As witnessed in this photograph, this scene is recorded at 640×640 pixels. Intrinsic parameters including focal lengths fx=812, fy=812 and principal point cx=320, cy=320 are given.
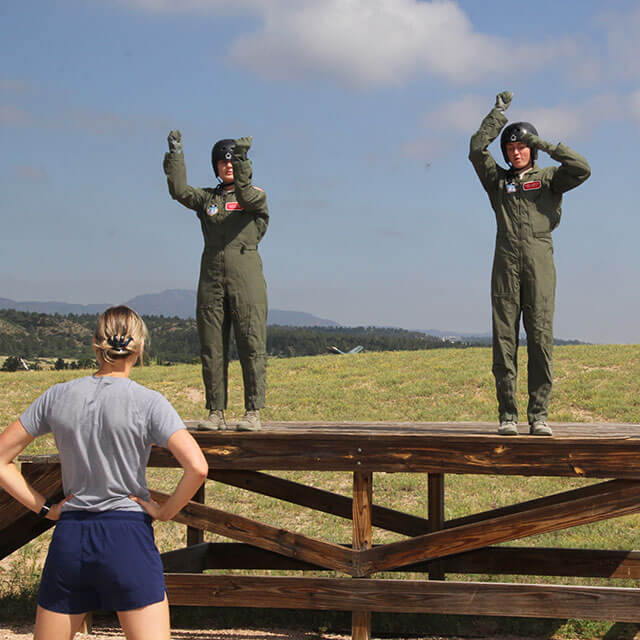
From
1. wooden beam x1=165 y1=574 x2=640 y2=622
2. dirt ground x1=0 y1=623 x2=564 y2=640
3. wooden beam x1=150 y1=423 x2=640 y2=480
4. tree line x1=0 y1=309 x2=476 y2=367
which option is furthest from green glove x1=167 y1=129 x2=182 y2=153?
tree line x1=0 y1=309 x2=476 y2=367

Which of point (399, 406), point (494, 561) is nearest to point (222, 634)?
point (494, 561)

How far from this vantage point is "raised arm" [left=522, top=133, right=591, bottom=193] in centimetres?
609

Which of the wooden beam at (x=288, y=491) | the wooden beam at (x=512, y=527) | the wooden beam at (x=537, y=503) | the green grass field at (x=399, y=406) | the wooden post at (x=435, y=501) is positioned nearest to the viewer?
the wooden beam at (x=512, y=527)

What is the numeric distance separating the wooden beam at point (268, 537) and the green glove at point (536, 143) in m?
3.37

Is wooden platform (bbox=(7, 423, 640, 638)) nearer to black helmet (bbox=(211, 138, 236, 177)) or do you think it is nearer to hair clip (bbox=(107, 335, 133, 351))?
black helmet (bbox=(211, 138, 236, 177))

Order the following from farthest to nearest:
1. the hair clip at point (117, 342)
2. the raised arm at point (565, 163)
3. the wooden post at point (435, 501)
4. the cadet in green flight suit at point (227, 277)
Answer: the wooden post at point (435, 501) → the cadet in green flight suit at point (227, 277) → the raised arm at point (565, 163) → the hair clip at point (117, 342)

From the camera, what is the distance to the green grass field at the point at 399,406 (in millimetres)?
10906

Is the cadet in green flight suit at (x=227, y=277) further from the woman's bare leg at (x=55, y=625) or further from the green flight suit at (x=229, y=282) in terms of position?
the woman's bare leg at (x=55, y=625)

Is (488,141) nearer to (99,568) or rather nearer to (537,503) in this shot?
(537,503)

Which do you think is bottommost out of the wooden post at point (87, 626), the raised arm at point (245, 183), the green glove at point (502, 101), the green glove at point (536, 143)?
the wooden post at point (87, 626)

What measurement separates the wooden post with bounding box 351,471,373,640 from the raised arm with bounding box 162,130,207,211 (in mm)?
2577

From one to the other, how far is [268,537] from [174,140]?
3.28 m

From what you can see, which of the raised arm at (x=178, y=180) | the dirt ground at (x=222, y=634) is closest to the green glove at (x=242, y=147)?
the raised arm at (x=178, y=180)

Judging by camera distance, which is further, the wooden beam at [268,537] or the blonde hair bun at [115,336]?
the wooden beam at [268,537]
